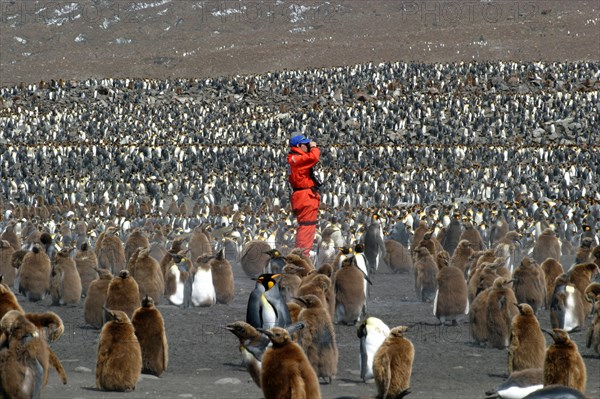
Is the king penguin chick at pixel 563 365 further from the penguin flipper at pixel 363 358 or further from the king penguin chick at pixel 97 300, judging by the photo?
the king penguin chick at pixel 97 300

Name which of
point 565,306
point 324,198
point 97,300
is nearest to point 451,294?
point 565,306

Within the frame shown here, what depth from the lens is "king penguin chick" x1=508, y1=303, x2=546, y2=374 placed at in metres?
7.14

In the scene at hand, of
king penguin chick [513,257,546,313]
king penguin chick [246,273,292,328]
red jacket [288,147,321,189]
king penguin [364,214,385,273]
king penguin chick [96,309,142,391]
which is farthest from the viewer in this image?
king penguin [364,214,385,273]

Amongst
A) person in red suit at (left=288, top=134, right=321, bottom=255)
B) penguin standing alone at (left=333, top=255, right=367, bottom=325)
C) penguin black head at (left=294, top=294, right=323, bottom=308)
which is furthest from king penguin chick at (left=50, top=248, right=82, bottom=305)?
penguin black head at (left=294, top=294, right=323, bottom=308)

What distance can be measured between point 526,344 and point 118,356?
9.20 ft

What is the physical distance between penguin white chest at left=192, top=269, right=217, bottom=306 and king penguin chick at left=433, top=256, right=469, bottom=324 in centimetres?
257

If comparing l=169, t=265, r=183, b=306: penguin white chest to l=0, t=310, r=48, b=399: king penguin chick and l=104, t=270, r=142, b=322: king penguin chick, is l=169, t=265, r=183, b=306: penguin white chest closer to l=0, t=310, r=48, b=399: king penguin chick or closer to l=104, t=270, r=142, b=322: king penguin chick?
l=104, t=270, r=142, b=322: king penguin chick

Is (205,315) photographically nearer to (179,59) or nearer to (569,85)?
(569,85)

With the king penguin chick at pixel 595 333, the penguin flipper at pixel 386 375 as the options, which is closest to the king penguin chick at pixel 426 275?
the king penguin chick at pixel 595 333

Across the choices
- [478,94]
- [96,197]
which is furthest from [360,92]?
[96,197]

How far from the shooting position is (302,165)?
13281mm

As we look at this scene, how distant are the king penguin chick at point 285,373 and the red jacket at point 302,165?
298 inches

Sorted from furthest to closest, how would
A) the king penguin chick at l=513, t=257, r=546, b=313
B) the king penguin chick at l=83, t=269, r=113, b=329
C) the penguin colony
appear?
the king penguin chick at l=513, t=257, r=546, b=313 → the king penguin chick at l=83, t=269, r=113, b=329 → the penguin colony

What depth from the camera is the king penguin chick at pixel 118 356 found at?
6766 mm
